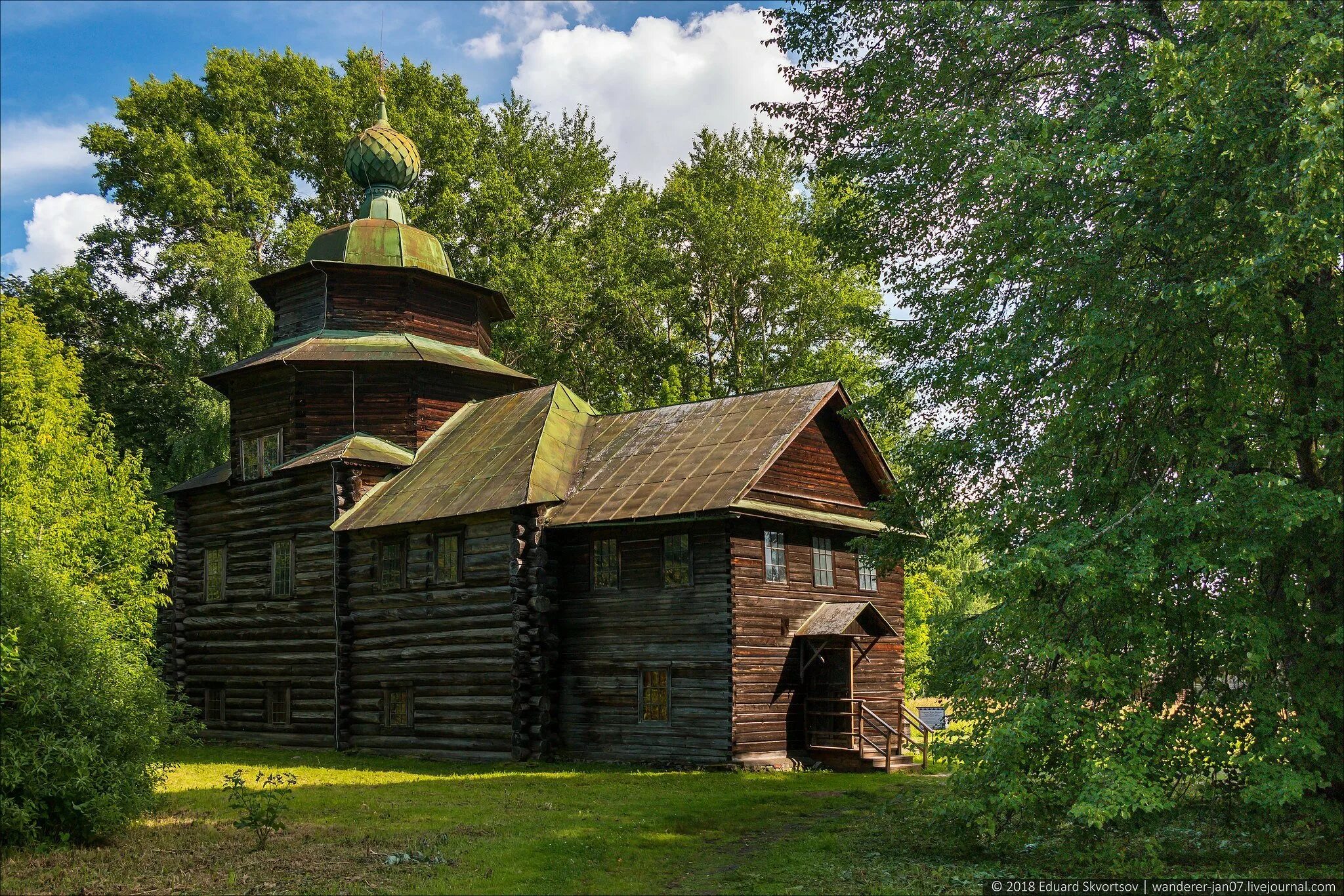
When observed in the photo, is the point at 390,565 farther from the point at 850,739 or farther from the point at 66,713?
the point at 66,713

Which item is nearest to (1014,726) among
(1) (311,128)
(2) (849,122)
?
(2) (849,122)

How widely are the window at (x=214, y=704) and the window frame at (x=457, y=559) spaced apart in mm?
8613

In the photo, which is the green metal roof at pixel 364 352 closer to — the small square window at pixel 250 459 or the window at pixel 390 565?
the small square window at pixel 250 459

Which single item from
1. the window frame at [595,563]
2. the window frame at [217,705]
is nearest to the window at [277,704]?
the window frame at [217,705]

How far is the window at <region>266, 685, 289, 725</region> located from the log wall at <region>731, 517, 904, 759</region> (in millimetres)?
12614

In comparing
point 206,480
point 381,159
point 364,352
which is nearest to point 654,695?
point 364,352

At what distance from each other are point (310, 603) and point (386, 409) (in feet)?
17.2

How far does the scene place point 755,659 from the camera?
22.4 metres

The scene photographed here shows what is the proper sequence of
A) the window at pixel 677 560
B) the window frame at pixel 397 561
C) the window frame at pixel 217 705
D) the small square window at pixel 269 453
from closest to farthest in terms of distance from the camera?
the window at pixel 677 560 < the window frame at pixel 397 561 < the small square window at pixel 269 453 < the window frame at pixel 217 705

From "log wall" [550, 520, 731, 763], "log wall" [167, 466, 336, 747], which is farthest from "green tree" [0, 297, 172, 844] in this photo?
"log wall" [167, 466, 336, 747]

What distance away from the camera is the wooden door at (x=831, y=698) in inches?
910

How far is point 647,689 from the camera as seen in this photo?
23047mm

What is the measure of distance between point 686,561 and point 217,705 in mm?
15001

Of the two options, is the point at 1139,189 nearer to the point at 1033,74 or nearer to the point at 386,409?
the point at 1033,74
